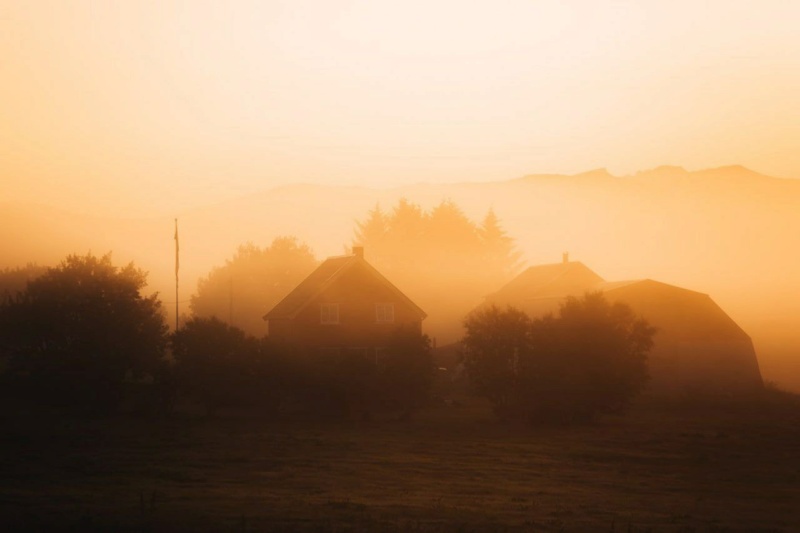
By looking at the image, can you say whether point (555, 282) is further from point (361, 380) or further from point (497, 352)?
point (361, 380)

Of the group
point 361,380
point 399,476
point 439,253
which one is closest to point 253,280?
point 439,253

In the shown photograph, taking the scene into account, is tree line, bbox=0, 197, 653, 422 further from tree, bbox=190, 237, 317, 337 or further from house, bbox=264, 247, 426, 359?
tree, bbox=190, 237, 317, 337

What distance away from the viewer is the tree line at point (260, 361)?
153ft

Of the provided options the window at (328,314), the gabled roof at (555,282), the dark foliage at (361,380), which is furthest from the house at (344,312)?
the gabled roof at (555,282)

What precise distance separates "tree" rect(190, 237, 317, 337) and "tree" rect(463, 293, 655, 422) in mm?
66067

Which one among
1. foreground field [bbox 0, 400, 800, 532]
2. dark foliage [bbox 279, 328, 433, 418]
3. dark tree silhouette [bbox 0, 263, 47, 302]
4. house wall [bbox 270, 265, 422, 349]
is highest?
dark tree silhouette [bbox 0, 263, 47, 302]

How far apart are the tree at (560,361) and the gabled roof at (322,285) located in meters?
16.9

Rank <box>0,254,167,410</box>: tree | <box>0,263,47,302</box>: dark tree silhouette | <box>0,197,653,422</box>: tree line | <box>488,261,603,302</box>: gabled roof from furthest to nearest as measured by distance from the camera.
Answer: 1. <box>0,263,47,302</box>: dark tree silhouette
2. <box>488,261,603,302</box>: gabled roof
3. <box>0,254,167,410</box>: tree
4. <box>0,197,653,422</box>: tree line

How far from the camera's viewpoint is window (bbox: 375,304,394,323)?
64.8m

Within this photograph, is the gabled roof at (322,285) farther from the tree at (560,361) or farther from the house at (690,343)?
the tree at (560,361)

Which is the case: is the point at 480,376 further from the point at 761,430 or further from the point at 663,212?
the point at 663,212

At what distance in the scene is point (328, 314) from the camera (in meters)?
63.4

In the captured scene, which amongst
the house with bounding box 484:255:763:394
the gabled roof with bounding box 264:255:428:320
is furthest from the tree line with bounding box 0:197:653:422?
the house with bounding box 484:255:763:394

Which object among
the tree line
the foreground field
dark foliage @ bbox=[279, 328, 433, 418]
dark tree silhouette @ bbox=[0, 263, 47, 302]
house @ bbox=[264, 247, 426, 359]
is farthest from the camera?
dark tree silhouette @ bbox=[0, 263, 47, 302]
